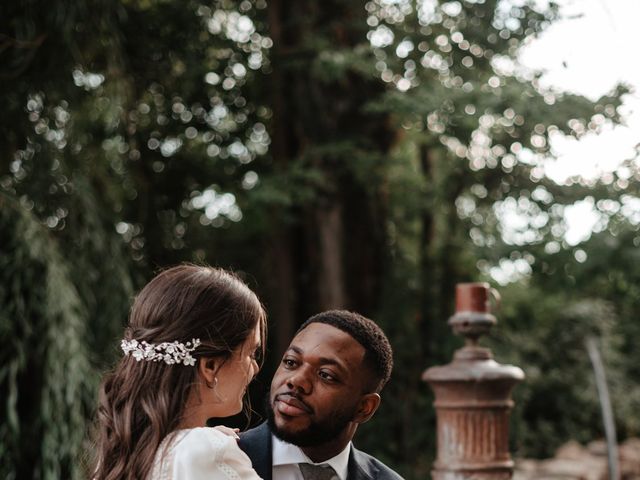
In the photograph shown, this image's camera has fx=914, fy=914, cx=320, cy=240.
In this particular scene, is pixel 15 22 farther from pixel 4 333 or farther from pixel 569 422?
pixel 569 422

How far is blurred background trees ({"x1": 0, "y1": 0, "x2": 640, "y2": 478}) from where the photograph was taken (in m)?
4.35

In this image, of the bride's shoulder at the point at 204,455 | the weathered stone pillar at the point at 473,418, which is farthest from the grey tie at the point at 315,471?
the weathered stone pillar at the point at 473,418

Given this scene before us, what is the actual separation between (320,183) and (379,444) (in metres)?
2.23

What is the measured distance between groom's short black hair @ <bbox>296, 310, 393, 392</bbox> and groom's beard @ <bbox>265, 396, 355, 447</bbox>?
0.13 m

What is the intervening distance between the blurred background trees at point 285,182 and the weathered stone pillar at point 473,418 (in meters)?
1.76

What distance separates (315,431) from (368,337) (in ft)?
0.84

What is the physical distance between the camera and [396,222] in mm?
7777

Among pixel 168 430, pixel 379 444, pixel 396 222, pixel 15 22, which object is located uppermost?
pixel 15 22

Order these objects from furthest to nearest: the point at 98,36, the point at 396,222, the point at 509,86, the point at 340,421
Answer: the point at 396,222 < the point at 509,86 < the point at 98,36 < the point at 340,421

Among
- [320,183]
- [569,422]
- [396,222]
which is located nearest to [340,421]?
[320,183]

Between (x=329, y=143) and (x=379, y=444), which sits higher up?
(x=329, y=143)

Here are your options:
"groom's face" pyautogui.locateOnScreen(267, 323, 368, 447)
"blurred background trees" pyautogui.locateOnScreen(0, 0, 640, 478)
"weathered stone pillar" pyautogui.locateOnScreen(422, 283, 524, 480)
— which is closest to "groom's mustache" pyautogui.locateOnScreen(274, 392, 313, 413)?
"groom's face" pyautogui.locateOnScreen(267, 323, 368, 447)

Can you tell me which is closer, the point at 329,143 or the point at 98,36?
the point at 98,36

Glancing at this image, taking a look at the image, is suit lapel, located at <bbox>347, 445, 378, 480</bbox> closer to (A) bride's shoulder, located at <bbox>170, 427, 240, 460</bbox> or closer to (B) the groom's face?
(B) the groom's face
